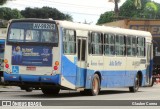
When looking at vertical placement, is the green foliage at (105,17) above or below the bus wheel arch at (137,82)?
above

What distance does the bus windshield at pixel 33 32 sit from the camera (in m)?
23.6

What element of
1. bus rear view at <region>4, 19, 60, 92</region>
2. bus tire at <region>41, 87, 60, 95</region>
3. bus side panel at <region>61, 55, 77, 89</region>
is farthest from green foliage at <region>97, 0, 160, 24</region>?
bus rear view at <region>4, 19, 60, 92</region>

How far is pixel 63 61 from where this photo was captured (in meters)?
23.5

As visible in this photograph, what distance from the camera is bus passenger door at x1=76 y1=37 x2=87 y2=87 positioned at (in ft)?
81.6

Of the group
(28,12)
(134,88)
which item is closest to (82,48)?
(134,88)

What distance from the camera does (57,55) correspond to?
2339 cm

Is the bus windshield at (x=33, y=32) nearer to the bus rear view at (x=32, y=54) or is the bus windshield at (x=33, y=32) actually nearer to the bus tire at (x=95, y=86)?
the bus rear view at (x=32, y=54)

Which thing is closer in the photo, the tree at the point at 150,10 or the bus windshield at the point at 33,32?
the bus windshield at the point at 33,32

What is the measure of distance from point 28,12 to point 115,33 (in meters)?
84.2

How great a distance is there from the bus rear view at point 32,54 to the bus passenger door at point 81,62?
66.2 inches

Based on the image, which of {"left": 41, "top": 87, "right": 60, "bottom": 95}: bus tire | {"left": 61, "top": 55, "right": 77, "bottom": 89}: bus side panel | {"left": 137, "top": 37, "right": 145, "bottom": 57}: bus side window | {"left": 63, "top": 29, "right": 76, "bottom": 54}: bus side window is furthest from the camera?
{"left": 137, "top": 37, "right": 145, "bottom": 57}: bus side window

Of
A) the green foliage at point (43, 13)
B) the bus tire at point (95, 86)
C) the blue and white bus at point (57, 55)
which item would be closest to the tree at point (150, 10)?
the green foliage at point (43, 13)

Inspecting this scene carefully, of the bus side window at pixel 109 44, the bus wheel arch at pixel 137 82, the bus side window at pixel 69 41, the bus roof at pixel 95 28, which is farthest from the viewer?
the bus wheel arch at pixel 137 82

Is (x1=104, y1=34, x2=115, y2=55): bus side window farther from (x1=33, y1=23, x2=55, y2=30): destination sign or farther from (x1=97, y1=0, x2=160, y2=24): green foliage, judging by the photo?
(x1=97, y1=0, x2=160, y2=24): green foliage
